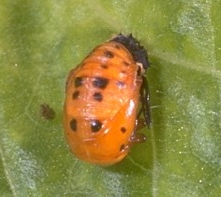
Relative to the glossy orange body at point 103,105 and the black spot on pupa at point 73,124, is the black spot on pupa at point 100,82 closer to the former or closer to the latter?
the glossy orange body at point 103,105

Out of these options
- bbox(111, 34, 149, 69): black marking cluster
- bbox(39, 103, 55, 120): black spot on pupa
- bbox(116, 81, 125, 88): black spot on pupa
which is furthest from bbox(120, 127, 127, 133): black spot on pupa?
bbox(39, 103, 55, 120): black spot on pupa

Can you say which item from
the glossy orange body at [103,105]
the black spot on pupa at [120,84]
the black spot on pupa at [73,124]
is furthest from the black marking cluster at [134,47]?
the black spot on pupa at [73,124]

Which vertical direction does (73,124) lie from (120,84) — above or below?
below

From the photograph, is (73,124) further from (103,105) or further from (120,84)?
(120,84)

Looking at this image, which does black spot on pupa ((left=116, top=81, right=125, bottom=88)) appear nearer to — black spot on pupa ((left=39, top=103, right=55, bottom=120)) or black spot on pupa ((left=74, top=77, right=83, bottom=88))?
black spot on pupa ((left=74, top=77, right=83, bottom=88))

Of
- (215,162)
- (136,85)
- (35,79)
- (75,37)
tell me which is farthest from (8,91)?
(215,162)

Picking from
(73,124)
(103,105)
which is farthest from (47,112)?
(103,105)
